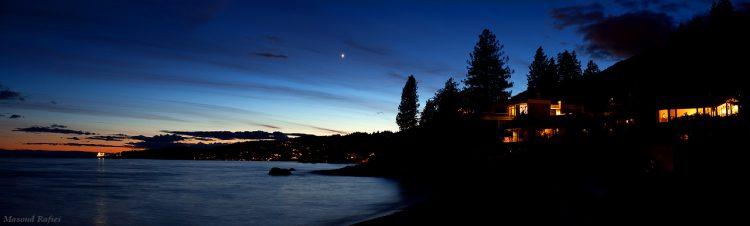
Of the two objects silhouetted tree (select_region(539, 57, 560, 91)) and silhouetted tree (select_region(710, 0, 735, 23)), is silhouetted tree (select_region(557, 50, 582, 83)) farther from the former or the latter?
silhouetted tree (select_region(710, 0, 735, 23))

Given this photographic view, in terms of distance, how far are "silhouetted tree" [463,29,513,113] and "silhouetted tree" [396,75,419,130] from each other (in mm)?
21079

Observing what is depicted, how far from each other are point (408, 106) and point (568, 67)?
2842 cm

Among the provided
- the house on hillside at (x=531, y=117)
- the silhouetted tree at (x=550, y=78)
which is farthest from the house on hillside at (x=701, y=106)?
the silhouetted tree at (x=550, y=78)

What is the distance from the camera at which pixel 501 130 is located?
48.4 m

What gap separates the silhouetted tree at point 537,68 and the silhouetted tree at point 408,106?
65.3ft

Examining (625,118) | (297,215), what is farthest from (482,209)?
(625,118)

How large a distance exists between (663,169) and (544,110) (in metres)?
22.4

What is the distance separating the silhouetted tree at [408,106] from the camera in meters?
80.4

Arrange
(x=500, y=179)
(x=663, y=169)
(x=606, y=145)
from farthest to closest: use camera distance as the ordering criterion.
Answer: (x=500, y=179)
(x=606, y=145)
(x=663, y=169)

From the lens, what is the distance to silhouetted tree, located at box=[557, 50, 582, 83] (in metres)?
79.0

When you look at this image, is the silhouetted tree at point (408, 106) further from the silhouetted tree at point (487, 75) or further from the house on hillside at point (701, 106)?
the house on hillside at point (701, 106)

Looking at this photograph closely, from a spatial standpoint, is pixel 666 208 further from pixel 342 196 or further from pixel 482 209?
pixel 342 196

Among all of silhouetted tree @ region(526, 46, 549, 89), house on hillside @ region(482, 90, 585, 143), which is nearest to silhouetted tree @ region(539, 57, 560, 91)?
silhouetted tree @ region(526, 46, 549, 89)

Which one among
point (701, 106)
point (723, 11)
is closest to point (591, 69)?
point (723, 11)
